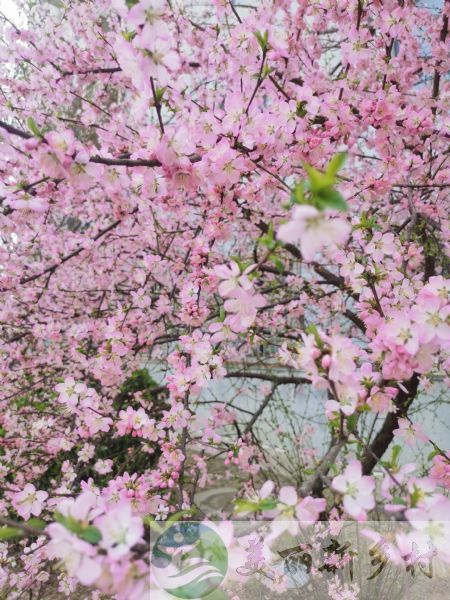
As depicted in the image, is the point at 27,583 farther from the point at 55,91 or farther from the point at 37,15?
the point at 37,15

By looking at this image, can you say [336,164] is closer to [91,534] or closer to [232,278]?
[232,278]

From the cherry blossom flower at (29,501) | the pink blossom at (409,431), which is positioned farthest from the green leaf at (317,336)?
the cherry blossom flower at (29,501)

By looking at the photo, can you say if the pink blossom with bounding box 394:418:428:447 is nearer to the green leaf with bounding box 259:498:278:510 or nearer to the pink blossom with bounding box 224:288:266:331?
the pink blossom with bounding box 224:288:266:331

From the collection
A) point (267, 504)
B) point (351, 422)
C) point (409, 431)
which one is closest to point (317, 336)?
point (351, 422)

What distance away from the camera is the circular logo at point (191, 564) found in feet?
3.89

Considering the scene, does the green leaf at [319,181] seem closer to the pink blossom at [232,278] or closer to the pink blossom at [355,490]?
the pink blossom at [232,278]

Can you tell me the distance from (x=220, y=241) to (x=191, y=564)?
1959mm

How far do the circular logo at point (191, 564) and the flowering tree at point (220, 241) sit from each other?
0.13 m

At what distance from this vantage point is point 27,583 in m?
2.91

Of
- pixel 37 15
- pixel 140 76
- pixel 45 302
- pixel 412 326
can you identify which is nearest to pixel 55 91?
pixel 45 302

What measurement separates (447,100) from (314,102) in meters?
1.21

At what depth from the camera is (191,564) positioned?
1.25 m

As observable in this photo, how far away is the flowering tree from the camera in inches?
43.4

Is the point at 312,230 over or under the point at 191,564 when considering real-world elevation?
over
